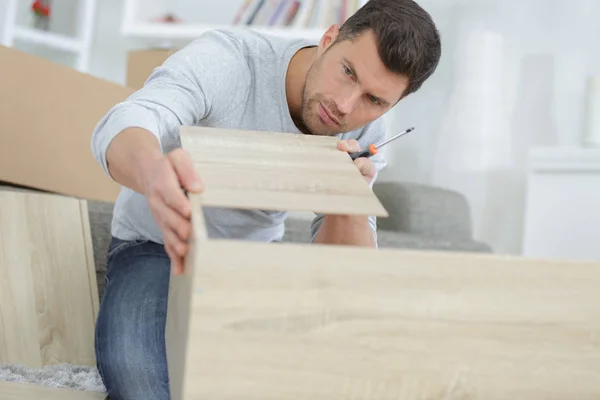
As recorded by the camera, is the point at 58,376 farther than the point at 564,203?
No

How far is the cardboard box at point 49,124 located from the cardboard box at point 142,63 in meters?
0.39

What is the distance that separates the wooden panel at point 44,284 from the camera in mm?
1534

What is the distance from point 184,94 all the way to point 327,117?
0.25 m

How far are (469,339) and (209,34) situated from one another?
0.75 metres

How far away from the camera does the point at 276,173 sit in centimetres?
88

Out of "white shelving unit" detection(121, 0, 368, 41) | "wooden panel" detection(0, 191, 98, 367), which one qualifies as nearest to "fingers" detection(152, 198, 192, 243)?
"wooden panel" detection(0, 191, 98, 367)

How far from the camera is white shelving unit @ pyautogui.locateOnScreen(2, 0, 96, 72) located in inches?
101

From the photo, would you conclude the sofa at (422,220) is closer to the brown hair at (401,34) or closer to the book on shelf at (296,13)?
the book on shelf at (296,13)

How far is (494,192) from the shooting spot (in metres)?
2.83

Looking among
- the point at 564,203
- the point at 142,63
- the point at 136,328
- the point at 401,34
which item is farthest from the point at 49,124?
the point at 564,203

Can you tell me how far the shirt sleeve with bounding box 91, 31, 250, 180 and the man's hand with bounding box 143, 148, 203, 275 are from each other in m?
0.14

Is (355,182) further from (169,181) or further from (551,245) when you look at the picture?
(551,245)

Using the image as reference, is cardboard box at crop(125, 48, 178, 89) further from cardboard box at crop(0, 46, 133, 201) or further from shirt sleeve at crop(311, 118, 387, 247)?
shirt sleeve at crop(311, 118, 387, 247)

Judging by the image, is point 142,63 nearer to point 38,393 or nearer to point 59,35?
point 59,35
